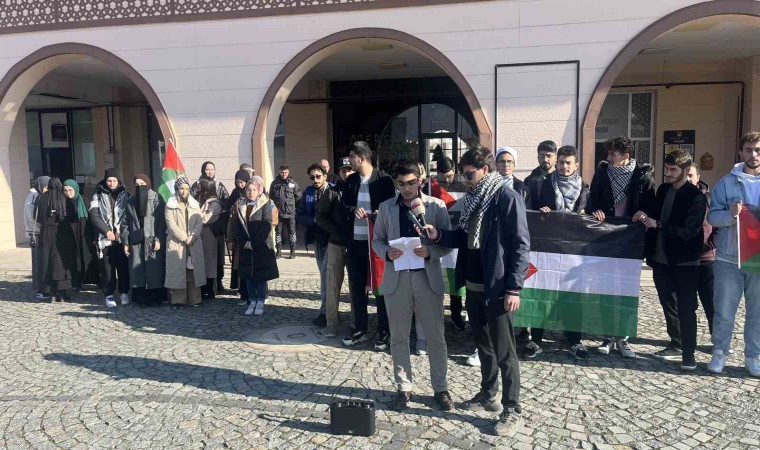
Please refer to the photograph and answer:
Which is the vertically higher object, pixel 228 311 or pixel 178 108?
pixel 178 108

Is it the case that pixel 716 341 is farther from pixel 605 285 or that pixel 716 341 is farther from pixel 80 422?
pixel 80 422

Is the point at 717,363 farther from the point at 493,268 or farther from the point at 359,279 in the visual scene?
the point at 359,279

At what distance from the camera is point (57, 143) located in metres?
15.4

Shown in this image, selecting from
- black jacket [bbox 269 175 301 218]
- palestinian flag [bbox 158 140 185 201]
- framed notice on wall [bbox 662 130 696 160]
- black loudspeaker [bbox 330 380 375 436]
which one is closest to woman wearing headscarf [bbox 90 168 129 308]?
palestinian flag [bbox 158 140 185 201]

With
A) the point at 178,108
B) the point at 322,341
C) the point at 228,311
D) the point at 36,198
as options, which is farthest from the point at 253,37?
the point at 322,341

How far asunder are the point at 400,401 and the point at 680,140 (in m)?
11.1

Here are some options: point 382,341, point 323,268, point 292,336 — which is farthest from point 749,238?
point 292,336

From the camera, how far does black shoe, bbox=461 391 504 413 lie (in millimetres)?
3799

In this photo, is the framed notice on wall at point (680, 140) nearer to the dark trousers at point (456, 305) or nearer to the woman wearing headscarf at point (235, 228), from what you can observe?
the dark trousers at point (456, 305)

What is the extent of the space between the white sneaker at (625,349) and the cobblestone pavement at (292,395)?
99 millimetres

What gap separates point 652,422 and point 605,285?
53.1 inches

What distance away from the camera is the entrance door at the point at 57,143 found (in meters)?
15.3

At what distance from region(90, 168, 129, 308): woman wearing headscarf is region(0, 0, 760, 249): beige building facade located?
239cm

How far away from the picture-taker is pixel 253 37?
355 inches
